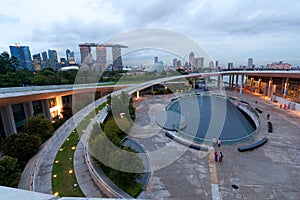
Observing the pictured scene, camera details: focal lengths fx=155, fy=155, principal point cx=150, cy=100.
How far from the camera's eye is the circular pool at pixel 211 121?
13877 mm

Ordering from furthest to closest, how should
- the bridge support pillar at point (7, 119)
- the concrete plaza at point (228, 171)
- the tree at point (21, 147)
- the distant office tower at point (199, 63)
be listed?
the distant office tower at point (199, 63) < the bridge support pillar at point (7, 119) < the tree at point (21, 147) < the concrete plaza at point (228, 171)

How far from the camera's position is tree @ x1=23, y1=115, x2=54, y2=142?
13.0 metres

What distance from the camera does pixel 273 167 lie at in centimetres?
893

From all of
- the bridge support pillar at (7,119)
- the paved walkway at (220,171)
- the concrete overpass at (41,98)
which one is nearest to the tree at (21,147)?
the paved walkway at (220,171)

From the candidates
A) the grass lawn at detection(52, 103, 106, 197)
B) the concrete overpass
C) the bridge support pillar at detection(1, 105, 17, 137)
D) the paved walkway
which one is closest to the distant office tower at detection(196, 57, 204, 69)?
the concrete overpass

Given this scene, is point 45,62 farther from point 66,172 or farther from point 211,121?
point 66,172

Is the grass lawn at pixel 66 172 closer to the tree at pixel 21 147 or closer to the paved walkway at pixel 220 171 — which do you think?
the paved walkway at pixel 220 171

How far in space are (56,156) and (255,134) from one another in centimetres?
1539


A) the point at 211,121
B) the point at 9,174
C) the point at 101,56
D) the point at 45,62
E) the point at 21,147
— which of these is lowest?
the point at 211,121

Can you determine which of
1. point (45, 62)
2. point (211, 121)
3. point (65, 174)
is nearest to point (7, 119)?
point (65, 174)

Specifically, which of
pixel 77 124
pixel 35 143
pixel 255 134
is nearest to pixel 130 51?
pixel 77 124

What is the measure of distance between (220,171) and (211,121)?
974 centimetres

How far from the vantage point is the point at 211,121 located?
58.2ft

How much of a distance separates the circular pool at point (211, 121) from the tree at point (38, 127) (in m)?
10.5
